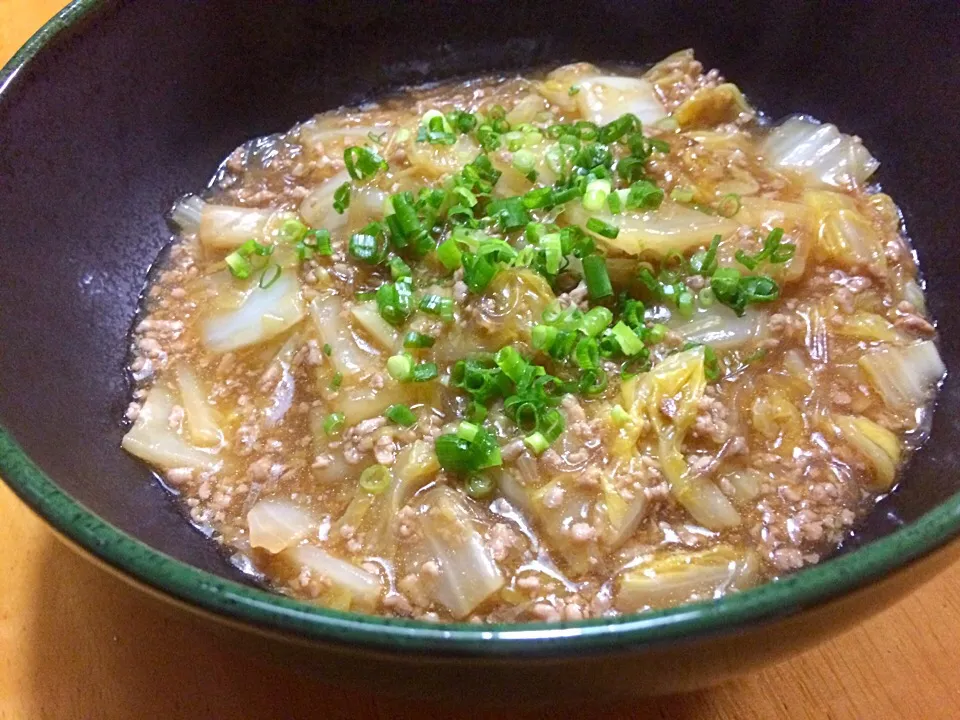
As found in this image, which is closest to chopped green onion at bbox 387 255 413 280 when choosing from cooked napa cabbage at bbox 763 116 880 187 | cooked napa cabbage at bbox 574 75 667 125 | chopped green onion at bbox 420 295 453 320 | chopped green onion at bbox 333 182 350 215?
chopped green onion at bbox 420 295 453 320

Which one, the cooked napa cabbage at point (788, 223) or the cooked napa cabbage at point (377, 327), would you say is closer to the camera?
the cooked napa cabbage at point (377, 327)

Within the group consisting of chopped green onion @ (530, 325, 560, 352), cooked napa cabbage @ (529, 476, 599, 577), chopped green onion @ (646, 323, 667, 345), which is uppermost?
chopped green onion @ (530, 325, 560, 352)

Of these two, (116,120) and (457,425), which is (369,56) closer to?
(116,120)

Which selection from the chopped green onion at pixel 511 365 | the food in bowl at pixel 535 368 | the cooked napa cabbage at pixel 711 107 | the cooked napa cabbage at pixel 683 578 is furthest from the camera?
the cooked napa cabbage at pixel 711 107

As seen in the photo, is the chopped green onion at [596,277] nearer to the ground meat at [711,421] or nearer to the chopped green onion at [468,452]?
the ground meat at [711,421]

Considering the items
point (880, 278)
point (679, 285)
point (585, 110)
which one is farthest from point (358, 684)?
point (585, 110)

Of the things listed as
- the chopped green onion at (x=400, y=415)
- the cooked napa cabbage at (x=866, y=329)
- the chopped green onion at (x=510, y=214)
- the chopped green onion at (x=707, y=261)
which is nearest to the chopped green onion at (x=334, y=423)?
the chopped green onion at (x=400, y=415)

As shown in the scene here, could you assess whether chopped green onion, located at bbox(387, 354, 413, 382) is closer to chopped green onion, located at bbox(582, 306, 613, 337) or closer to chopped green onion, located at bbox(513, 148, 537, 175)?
chopped green onion, located at bbox(582, 306, 613, 337)
